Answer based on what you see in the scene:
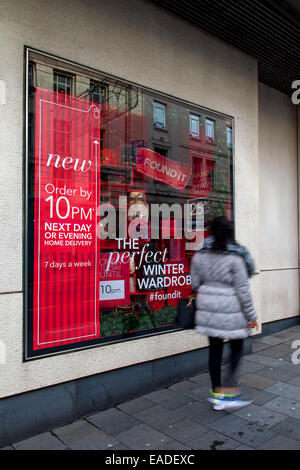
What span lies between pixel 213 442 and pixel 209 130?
3861 millimetres

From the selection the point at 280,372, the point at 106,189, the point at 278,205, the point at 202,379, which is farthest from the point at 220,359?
the point at 278,205

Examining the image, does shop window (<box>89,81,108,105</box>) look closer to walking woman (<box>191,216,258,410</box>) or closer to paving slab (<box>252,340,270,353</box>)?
walking woman (<box>191,216,258,410</box>)

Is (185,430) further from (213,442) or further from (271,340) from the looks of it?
(271,340)

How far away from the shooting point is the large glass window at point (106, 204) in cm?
356

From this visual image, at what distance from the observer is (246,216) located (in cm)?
566

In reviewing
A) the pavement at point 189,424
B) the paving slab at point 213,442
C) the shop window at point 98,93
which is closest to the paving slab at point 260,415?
the pavement at point 189,424

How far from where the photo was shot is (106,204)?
4.14 m

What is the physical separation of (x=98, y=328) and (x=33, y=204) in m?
1.46

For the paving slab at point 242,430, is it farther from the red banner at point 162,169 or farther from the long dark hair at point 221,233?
the red banner at point 162,169

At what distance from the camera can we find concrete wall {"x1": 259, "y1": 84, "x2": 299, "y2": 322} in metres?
7.01

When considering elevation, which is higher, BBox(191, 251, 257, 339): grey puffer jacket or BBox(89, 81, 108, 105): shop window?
BBox(89, 81, 108, 105): shop window

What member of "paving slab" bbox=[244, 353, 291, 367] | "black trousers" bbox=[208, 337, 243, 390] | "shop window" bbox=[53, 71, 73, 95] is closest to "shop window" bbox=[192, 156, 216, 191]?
"shop window" bbox=[53, 71, 73, 95]

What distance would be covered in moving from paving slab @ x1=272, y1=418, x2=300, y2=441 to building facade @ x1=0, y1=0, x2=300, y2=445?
1.47 m

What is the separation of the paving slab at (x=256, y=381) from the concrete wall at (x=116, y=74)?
25.8 inches
